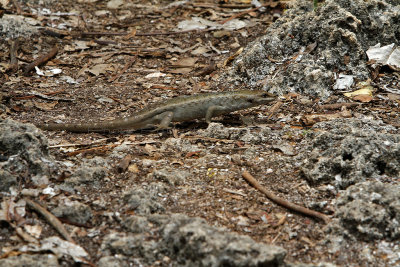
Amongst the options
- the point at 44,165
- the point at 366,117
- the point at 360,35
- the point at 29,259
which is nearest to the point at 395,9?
the point at 360,35

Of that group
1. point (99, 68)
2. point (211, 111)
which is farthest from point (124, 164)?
point (99, 68)

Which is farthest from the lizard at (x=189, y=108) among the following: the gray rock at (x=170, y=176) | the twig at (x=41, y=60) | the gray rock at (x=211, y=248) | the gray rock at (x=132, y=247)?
the gray rock at (x=211, y=248)

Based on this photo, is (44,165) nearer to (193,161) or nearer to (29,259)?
(29,259)

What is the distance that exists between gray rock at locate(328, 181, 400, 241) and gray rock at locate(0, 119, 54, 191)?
2.68 metres

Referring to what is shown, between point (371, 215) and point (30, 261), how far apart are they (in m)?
2.66

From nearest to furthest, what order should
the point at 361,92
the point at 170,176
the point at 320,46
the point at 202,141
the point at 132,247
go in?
the point at 132,247 < the point at 170,176 < the point at 202,141 < the point at 361,92 < the point at 320,46

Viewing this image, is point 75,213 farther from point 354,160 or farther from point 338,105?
point 338,105

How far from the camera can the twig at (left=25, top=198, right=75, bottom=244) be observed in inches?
150

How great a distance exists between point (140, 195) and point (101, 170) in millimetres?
640

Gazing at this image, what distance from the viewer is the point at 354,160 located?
15.0 ft

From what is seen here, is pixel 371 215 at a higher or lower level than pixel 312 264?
higher

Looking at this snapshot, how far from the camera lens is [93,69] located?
8.25m

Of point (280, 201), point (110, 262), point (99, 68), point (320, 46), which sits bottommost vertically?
point (99, 68)

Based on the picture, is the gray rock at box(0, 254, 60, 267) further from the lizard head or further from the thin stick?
the lizard head
